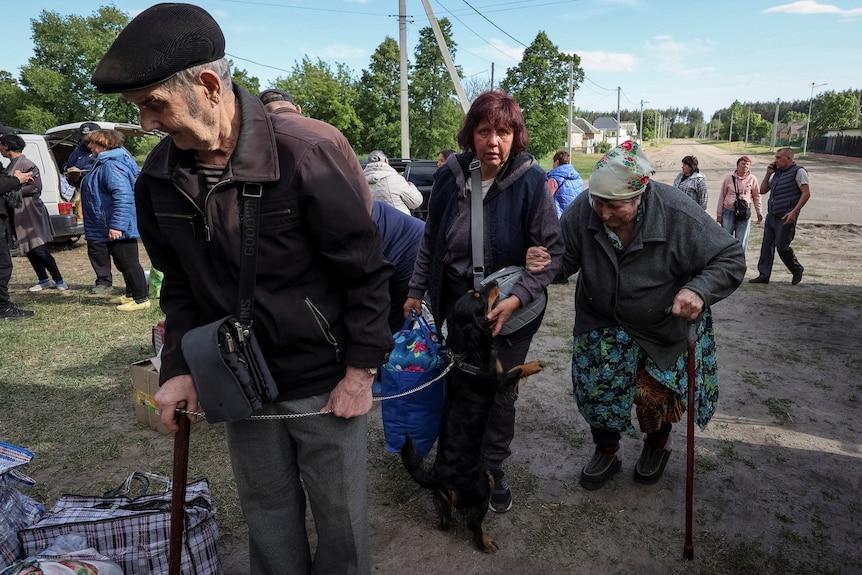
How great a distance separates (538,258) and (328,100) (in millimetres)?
21101

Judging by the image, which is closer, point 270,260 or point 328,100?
point 270,260

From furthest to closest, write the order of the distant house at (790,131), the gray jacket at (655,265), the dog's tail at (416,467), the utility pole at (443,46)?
the distant house at (790,131) < the utility pole at (443,46) < the dog's tail at (416,467) < the gray jacket at (655,265)

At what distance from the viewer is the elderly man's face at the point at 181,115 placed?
130 cm

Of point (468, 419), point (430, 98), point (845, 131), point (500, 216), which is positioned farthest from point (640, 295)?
point (845, 131)

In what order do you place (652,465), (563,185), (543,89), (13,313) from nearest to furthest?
(652,465) < (13,313) < (563,185) < (543,89)

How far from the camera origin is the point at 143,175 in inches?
59.4

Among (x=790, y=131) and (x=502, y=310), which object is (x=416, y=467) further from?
(x=790, y=131)

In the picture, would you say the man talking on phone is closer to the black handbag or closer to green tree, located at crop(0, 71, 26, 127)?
the black handbag

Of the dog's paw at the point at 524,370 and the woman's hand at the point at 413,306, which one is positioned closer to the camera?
the dog's paw at the point at 524,370

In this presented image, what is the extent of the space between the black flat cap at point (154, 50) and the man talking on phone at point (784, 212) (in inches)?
318

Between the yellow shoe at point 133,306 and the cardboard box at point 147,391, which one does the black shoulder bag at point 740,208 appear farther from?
the yellow shoe at point 133,306

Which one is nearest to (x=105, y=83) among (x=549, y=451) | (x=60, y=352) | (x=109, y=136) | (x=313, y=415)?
(x=313, y=415)

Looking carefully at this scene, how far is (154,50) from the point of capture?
4.11 ft

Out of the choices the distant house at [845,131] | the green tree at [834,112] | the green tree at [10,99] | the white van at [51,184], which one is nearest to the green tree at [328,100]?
the white van at [51,184]
